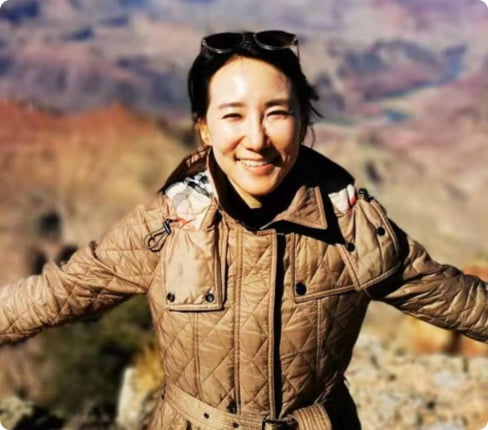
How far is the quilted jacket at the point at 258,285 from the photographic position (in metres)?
1.52

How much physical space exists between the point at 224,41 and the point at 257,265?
45cm

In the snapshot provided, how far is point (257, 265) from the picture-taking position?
1.52 metres

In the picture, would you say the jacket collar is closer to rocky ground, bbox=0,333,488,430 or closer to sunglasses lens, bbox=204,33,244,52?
sunglasses lens, bbox=204,33,244,52

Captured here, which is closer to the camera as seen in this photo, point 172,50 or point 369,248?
point 369,248

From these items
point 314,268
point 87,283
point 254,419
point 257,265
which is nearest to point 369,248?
point 314,268

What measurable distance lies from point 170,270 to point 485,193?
44.6 m

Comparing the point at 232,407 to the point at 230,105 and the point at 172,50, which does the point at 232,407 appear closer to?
the point at 230,105

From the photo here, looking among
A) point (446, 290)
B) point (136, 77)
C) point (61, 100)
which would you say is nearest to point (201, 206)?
point (446, 290)

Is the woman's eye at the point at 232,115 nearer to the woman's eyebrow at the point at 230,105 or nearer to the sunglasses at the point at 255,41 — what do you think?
the woman's eyebrow at the point at 230,105

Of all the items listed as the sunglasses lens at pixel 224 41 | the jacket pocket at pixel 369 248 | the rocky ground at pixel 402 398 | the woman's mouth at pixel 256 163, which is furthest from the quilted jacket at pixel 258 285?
the rocky ground at pixel 402 398

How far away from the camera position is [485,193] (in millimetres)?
43812

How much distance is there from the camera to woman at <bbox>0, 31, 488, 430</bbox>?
1.46 metres

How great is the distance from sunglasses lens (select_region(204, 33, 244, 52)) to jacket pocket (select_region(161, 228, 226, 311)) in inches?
14.2

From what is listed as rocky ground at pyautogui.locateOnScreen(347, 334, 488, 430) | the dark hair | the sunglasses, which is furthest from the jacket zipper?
rocky ground at pyautogui.locateOnScreen(347, 334, 488, 430)
